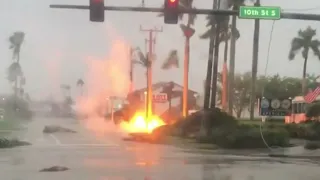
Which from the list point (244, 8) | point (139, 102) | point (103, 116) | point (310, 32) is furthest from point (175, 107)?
point (244, 8)

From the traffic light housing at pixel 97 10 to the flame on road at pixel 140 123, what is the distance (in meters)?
30.6

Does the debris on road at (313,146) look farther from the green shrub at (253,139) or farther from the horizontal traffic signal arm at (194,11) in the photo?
the horizontal traffic signal arm at (194,11)

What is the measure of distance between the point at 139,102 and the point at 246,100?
23285mm

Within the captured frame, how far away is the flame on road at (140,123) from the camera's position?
51.5 metres

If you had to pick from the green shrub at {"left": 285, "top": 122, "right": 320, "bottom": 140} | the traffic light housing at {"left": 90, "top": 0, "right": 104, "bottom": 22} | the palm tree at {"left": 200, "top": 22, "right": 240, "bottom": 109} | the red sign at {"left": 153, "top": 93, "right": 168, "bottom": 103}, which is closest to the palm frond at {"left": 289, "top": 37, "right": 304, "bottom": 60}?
the palm tree at {"left": 200, "top": 22, "right": 240, "bottom": 109}

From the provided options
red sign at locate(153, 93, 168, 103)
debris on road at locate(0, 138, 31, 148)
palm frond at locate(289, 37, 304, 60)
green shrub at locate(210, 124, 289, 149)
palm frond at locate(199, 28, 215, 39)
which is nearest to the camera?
debris on road at locate(0, 138, 31, 148)

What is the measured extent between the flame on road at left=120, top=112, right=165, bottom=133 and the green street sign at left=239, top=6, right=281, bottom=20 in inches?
1163

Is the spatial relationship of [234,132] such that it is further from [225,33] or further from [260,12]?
[225,33]

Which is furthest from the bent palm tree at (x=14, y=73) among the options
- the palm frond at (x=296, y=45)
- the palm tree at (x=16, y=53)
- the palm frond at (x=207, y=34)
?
the palm frond at (x=296, y=45)

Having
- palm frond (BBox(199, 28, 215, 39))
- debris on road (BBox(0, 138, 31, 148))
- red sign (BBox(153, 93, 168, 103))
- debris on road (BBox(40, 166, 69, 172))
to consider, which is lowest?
debris on road (BBox(0, 138, 31, 148))

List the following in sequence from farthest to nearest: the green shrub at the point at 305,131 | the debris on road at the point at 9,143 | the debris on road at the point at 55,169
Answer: the green shrub at the point at 305,131 → the debris on road at the point at 9,143 → the debris on road at the point at 55,169

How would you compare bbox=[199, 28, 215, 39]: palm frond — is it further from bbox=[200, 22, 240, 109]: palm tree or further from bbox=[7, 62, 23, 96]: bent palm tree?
bbox=[7, 62, 23, 96]: bent palm tree

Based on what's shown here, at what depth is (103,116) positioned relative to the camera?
74062mm

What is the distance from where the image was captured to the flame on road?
5147cm
